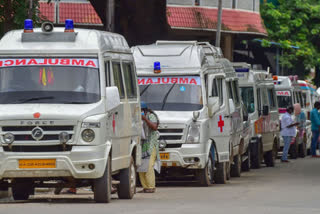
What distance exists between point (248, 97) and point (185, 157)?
881 centimetres

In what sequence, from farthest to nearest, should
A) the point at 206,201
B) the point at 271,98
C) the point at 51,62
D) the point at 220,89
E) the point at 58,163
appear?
the point at 271,98, the point at 220,89, the point at 206,201, the point at 51,62, the point at 58,163

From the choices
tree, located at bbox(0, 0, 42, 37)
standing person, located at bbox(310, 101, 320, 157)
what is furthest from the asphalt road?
standing person, located at bbox(310, 101, 320, 157)

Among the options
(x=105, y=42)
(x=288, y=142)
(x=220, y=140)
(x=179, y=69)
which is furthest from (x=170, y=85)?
(x=288, y=142)

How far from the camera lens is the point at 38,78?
46.5 feet

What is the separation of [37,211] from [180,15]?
91.7ft

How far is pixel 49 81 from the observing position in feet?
46.5

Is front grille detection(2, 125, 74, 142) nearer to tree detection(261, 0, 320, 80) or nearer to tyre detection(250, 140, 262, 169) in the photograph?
tyre detection(250, 140, 262, 169)

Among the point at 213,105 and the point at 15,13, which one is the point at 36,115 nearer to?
the point at 15,13

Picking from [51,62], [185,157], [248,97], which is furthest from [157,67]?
[248,97]

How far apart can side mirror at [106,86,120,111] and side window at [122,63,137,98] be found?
1.70 m

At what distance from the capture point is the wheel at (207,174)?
19.2 metres

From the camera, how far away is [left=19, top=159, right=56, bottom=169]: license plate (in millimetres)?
13492

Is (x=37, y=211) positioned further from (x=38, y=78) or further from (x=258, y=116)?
(x=258, y=116)

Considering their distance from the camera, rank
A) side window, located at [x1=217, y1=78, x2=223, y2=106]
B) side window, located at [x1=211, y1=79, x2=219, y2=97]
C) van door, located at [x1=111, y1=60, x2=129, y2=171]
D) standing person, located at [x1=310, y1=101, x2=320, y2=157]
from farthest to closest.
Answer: standing person, located at [x1=310, y1=101, x2=320, y2=157] → side window, located at [x1=217, y1=78, x2=223, y2=106] → side window, located at [x1=211, y1=79, x2=219, y2=97] → van door, located at [x1=111, y1=60, x2=129, y2=171]
